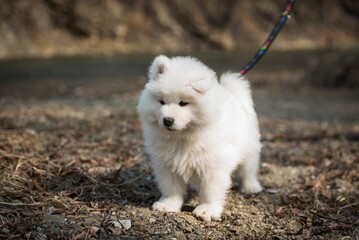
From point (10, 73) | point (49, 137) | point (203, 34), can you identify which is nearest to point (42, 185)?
point (49, 137)

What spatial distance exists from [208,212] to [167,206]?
1.08 ft

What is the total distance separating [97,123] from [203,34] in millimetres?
33766

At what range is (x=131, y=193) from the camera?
4.02 m

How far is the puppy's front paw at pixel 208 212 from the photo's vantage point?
350cm

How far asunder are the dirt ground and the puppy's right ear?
3.43ft

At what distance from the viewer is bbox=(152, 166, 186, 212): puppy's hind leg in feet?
11.9

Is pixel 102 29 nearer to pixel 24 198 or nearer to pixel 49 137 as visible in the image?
pixel 49 137

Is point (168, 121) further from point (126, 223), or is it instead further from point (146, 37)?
point (146, 37)

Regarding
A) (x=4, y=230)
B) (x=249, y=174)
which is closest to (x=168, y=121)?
(x=4, y=230)

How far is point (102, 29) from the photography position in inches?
1453

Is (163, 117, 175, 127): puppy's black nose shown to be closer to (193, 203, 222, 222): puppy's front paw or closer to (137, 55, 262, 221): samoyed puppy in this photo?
(137, 55, 262, 221): samoyed puppy

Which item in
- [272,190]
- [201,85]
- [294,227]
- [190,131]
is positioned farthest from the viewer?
[272,190]

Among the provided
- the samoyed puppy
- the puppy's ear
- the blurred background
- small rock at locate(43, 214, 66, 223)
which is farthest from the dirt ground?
the blurred background

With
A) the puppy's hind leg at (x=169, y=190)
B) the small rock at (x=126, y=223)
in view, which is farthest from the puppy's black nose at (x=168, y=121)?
the small rock at (x=126, y=223)
